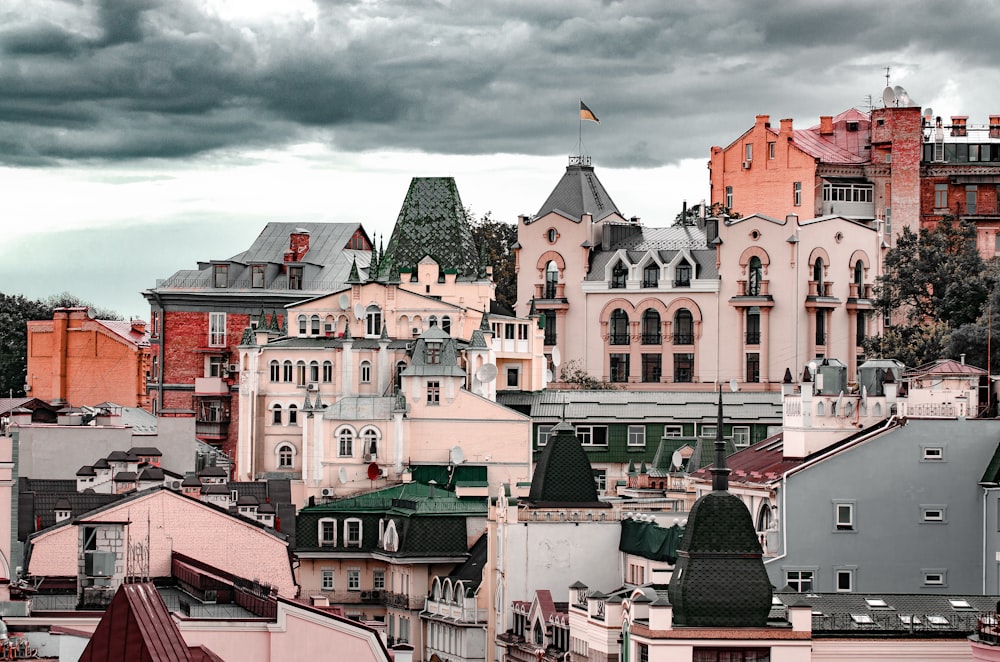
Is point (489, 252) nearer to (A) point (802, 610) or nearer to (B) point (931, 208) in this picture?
(B) point (931, 208)

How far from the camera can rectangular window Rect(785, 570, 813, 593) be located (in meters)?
80.9

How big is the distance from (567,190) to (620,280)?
25.1ft

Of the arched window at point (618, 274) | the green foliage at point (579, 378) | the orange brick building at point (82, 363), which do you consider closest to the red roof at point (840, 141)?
the arched window at point (618, 274)

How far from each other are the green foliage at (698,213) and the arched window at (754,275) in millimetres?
9012

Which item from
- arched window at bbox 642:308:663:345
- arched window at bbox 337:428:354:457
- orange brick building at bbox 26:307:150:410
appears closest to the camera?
arched window at bbox 337:428:354:457

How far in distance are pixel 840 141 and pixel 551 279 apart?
22.5 metres

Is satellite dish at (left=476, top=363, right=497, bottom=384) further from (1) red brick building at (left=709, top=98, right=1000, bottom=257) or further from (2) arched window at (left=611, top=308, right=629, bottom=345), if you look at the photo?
(1) red brick building at (left=709, top=98, right=1000, bottom=257)

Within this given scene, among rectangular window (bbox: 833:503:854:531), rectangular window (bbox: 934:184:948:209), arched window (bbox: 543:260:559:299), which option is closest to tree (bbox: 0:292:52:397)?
arched window (bbox: 543:260:559:299)

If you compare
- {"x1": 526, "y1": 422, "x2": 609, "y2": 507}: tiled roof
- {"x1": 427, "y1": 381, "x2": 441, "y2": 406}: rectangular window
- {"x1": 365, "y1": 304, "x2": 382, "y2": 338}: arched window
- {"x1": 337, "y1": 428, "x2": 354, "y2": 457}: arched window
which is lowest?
{"x1": 526, "y1": 422, "x2": 609, "y2": 507}: tiled roof

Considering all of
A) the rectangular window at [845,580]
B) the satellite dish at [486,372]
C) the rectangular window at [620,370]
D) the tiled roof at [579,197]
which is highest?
the tiled roof at [579,197]

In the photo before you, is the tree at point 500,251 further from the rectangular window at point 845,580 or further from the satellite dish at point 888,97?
the rectangular window at point 845,580

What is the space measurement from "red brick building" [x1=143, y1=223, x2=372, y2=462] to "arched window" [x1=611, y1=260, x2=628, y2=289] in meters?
14.5

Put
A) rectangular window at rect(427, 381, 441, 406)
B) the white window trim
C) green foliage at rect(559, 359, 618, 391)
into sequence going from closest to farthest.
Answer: the white window trim
rectangular window at rect(427, 381, 441, 406)
green foliage at rect(559, 359, 618, 391)

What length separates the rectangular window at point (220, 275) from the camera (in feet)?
529
